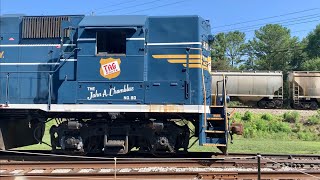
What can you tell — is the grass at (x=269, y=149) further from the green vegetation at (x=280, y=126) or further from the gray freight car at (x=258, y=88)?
the gray freight car at (x=258, y=88)

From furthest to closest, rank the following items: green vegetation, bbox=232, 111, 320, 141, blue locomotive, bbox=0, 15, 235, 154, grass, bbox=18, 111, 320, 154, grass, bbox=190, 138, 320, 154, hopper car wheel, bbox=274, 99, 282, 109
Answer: hopper car wheel, bbox=274, 99, 282, 109 → green vegetation, bbox=232, 111, 320, 141 → grass, bbox=18, 111, 320, 154 → grass, bbox=190, 138, 320, 154 → blue locomotive, bbox=0, 15, 235, 154

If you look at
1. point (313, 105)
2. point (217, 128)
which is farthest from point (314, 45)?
point (217, 128)

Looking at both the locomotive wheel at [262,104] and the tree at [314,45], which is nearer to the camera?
the locomotive wheel at [262,104]

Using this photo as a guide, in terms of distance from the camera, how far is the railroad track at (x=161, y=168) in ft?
25.1

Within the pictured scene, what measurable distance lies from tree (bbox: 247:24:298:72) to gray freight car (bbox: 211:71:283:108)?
3643cm

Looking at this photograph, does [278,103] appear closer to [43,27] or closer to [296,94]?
[296,94]

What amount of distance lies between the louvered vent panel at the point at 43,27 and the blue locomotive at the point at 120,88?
0.21 m

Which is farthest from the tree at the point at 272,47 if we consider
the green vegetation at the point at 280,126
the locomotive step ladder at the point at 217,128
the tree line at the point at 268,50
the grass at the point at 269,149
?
the locomotive step ladder at the point at 217,128

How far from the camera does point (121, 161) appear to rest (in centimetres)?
882

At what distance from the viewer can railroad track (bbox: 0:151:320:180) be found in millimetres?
7660

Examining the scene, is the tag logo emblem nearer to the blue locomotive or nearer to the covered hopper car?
the blue locomotive

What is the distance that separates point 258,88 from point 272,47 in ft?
151

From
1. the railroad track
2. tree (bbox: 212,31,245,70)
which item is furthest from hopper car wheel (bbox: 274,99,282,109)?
tree (bbox: 212,31,245,70)

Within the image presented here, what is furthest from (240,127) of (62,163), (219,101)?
(62,163)
